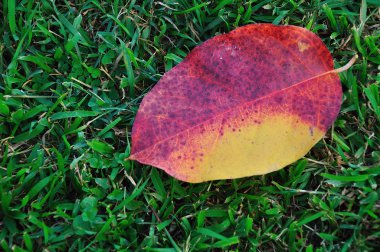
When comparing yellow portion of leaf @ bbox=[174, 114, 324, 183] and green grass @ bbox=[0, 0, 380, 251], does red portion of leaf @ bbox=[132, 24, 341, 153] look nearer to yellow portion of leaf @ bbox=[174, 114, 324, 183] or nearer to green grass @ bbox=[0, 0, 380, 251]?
yellow portion of leaf @ bbox=[174, 114, 324, 183]

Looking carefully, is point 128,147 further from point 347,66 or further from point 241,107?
point 347,66

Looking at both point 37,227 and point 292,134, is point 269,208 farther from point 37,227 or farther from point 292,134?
point 37,227

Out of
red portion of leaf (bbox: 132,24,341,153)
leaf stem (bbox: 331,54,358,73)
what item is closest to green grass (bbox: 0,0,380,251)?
leaf stem (bbox: 331,54,358,73)

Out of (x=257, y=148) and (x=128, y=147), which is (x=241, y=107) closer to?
(x=257, y=148)

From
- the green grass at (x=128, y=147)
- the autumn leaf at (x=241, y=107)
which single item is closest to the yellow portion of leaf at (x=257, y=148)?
the autumn leaf at (x=241, y=107)

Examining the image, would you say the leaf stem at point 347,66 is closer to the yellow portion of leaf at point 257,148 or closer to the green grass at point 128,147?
the green grass at point 128,147

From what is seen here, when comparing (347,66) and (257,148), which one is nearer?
(257,148)

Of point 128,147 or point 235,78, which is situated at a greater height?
point 235,78

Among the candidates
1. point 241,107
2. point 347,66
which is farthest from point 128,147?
point 347,66
